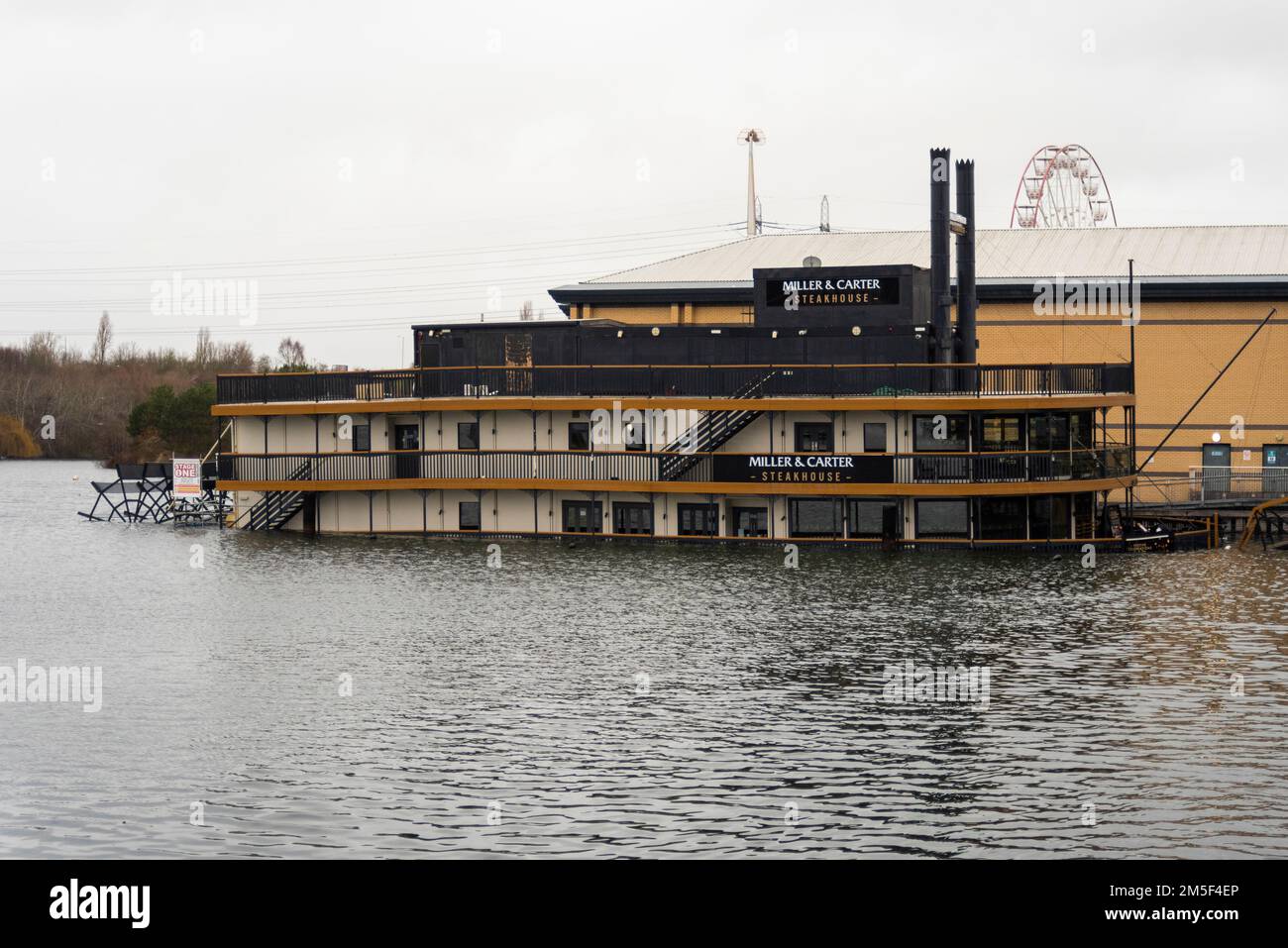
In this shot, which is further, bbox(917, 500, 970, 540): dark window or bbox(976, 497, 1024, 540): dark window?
bbox(917, 500, 970, 540): dark window

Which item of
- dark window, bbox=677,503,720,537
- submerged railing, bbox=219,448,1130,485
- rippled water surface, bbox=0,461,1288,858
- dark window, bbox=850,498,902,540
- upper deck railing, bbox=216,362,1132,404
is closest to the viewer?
rippled water surface, bbox=0,461,1288,858

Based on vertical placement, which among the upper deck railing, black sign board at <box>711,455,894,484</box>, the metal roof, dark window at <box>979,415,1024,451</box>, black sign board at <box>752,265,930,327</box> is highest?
the metal roof

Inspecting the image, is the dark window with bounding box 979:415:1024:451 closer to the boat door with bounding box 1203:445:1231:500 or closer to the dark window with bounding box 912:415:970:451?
the dark window with bounding box 912:415:970:451

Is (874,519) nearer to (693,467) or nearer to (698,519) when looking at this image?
(698,519)

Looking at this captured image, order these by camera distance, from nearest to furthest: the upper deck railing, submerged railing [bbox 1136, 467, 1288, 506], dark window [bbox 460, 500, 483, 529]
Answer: the upper deck railing, submerged railing [bbox 1136, 467, 1288, 506], dark window [bbox 460, 500, 483, 529]

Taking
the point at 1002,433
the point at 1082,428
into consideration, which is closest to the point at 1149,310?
the point at 1082,428

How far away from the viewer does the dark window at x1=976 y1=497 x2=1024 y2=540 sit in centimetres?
5734

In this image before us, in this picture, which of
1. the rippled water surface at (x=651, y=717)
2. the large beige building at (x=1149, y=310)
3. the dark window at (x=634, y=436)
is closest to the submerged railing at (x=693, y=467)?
the dark window at (x=634, y=436)

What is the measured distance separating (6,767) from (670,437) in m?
37.9

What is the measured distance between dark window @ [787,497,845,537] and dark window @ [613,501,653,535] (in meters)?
5.65

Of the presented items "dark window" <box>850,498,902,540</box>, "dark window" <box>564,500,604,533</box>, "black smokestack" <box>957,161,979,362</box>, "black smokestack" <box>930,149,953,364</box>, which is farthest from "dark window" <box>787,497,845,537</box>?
"black smokestack" <box>957,161,979,362</box>

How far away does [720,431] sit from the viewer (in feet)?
197

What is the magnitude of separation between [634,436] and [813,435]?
6958 mm

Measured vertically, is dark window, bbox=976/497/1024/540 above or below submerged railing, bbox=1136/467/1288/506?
below
